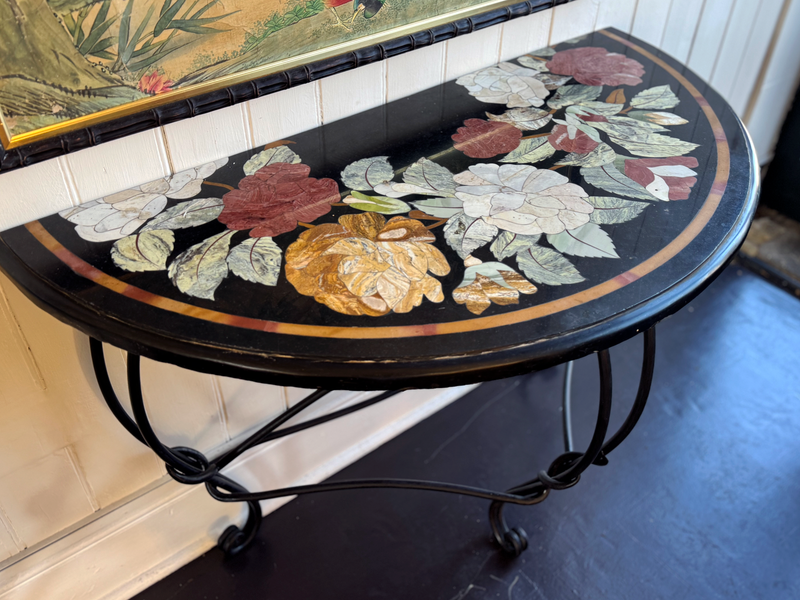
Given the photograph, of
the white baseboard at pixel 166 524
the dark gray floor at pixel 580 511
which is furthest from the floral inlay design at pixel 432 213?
the dark gray floor at pixel 580 511

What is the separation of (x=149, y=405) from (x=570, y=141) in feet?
2.76

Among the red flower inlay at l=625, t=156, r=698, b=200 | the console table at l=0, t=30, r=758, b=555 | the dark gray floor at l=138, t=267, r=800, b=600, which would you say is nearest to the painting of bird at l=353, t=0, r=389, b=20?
the console table at l=0, t=30, r=758, b=555

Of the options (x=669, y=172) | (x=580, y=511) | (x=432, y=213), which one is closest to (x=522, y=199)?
(x=432, y=213)

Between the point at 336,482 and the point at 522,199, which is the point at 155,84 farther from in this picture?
the point at 336,482

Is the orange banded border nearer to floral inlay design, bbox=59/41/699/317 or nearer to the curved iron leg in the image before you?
floral inlay design, bbox=59/41/699/317

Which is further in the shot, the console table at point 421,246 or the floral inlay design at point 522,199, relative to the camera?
the floral inlay design at point 522,199

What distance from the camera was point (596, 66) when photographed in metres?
1.22

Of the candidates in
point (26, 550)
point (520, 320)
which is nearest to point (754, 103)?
point (520, 320)

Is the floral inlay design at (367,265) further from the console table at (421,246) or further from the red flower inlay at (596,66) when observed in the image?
the red flower inlay at (596,66)

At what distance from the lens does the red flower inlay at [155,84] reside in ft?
2.81

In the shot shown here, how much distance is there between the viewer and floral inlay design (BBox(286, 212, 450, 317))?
749 millimetres

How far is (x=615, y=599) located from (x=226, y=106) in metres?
1.18

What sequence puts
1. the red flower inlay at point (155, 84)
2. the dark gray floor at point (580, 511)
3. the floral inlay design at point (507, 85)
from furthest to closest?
the dark gray floor at point (580, 511)
the floral inlay design at point (507, 85)
the red flower inlay at point (155, 84)

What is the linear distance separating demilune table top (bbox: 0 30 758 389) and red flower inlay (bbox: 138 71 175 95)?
0.13m
